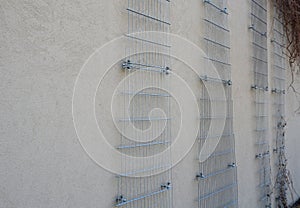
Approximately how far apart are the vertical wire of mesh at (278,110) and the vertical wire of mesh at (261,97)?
30cm

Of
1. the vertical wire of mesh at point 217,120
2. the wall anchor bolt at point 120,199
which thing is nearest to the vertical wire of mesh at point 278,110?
the vertical wire of mesh at point 217,120

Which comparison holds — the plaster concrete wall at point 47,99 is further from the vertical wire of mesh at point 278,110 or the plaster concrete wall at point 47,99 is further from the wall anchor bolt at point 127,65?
the vertical wire of mesh at point 278,110

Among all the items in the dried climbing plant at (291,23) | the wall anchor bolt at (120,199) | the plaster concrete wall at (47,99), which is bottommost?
the wall anchor bolt at (120,199)

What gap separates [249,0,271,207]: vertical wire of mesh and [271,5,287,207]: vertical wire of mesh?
0.99 ft

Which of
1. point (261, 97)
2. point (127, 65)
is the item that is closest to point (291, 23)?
point (261, 97)

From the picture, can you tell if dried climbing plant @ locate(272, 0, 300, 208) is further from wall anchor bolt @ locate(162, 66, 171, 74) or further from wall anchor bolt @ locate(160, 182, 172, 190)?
wall anchor bolt @ locate(162, 66, 171, 74)

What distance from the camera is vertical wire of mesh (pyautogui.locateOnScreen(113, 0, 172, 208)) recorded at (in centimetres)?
185

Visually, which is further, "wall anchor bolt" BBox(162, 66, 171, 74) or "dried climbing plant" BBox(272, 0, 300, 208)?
"dried climbing plant" BBox(272, 0, 300, 208)

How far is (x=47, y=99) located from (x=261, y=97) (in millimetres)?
3052

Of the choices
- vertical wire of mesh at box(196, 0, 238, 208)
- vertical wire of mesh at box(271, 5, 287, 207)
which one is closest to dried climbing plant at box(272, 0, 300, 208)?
vertical wire of mesh at box(271, 5, 287, 207)

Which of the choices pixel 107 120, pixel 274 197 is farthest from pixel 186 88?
pixel 274 197

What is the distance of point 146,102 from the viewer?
200 cm

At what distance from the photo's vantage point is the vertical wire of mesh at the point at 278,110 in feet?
13.8

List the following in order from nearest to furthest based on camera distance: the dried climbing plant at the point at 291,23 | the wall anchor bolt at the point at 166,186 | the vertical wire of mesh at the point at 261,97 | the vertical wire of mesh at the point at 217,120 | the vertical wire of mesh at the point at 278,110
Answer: the wall anchor bolt at the point at 166,186, the vertical wire of mesh at the point at 217,120, the vertical wire of mesh at the point at 261,97, the vertical wire of mesh at the point at 278,110, the dried climbing plant at the point at 291,23
